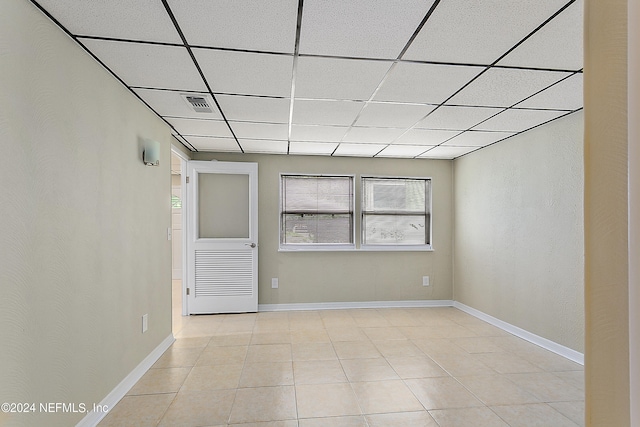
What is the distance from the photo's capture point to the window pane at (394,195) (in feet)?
15.9

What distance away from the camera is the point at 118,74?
85.4 inches

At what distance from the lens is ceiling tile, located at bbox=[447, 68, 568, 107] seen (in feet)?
6.99

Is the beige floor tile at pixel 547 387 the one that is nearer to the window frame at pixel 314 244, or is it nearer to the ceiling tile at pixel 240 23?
the window frame at pixel 314 244

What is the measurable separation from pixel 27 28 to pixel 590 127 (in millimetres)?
2096

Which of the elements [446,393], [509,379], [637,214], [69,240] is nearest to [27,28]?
[69,240]

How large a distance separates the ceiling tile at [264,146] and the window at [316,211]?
0.45 metres

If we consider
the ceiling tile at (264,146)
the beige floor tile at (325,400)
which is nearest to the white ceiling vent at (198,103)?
the ceiling tile at (264,146)

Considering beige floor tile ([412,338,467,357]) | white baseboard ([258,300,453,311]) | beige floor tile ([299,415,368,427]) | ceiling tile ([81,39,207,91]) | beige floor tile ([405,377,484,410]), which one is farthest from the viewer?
white baseboard ([258,300,453,311])

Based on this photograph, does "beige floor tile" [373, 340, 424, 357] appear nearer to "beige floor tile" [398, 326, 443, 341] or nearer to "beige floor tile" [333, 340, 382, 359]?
"beige floor tile" [333, 340, 382, 359]

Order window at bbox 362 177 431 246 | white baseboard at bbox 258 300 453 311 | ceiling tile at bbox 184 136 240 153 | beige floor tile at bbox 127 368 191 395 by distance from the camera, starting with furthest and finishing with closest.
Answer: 1. window at bbox 362 177 431 246
2. white baseboard at bbox 258 300 453 311
3. ceiling tile at bbox 184 136 240 153
4. beige floor tile at bbox 127 368 191 395

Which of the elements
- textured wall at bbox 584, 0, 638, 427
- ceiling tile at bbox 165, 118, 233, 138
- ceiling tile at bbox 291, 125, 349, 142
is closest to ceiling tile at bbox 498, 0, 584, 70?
textured wall at bbox 584, 0, 638, 427

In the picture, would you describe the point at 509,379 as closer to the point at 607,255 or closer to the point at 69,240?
the point at 607,255

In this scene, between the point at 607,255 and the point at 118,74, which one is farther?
the point at 118,74

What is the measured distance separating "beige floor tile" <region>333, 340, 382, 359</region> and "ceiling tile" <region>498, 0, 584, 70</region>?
8.38ft
